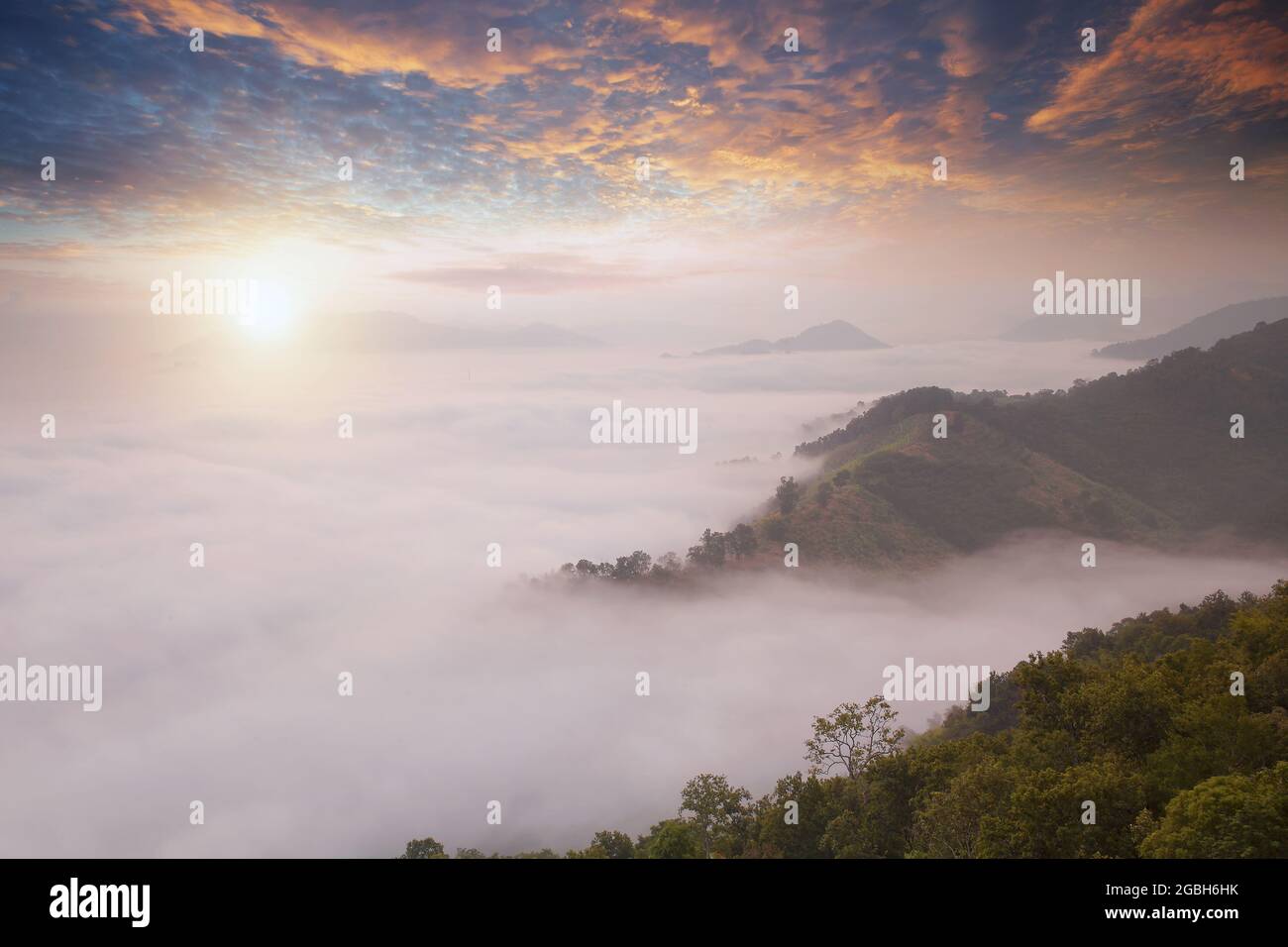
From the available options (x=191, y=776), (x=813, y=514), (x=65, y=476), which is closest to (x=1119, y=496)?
(x=813, y=514)

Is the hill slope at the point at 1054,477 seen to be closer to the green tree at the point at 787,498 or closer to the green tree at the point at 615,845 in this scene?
the green tree at the point at 787,498

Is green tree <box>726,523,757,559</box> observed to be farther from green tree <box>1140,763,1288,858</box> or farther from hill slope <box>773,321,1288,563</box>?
green tree <box>1140,763,1288,858</box>

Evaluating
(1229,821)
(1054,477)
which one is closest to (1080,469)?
(1054,477)

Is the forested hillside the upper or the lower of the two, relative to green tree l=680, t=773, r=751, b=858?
upper

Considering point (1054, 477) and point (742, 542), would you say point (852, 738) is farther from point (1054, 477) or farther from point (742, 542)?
point (1054, 477)

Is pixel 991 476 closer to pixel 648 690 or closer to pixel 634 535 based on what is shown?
pixel 648 690

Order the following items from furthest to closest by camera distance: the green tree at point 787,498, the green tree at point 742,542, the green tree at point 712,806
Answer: the green tree at point 787,498 < the green tree at point 742,542 < the green tree at point 712,806

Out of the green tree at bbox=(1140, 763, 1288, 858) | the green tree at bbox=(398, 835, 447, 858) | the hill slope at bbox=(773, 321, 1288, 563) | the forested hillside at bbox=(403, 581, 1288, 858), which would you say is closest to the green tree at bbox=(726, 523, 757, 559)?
the hill slope at bbox=(773, 321, 1288, 563)

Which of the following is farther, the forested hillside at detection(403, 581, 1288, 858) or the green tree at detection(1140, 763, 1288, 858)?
the forested hillside at detection(403, 581, 1288, 858)

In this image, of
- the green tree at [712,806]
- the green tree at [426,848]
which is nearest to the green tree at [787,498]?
the green tree at [712,806]

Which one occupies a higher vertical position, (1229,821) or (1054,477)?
(1054,477)

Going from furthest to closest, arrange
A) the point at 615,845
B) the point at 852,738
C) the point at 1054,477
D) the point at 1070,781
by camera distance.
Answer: the point at 1054,477, the point at 852,738, the point at 615,845, the point at 1070,781
